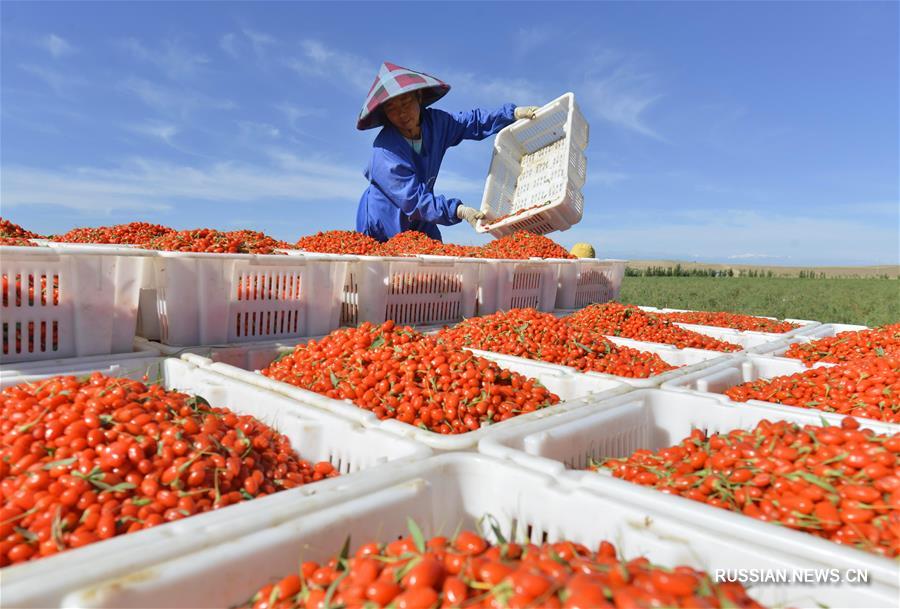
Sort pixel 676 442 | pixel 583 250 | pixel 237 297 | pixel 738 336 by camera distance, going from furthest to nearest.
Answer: pixel 583 250, pixel 738 336, pixel 237 297, pixel 676 442

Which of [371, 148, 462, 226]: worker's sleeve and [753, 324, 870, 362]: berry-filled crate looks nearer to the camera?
[753, 324, 870, 362]: berry-filled crate

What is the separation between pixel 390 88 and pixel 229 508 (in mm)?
5735

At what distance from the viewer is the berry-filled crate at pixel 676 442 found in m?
Result: 1.00

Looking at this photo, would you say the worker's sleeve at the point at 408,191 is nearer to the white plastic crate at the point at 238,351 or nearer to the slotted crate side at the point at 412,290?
the slotted crate side at the point at 412,290

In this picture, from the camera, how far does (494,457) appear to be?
1.45 m

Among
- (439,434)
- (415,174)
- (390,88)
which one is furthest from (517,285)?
(439,434)

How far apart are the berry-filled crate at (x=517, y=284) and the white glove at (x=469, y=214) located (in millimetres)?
1483

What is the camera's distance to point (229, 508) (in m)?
1.15

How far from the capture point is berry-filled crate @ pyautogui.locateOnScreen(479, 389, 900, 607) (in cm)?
100

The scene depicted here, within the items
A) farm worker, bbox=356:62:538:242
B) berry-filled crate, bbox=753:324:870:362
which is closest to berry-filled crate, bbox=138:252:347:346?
berry-filled crate, bbox=753:324:870:362

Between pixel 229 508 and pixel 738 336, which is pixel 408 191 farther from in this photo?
pixel 229 508

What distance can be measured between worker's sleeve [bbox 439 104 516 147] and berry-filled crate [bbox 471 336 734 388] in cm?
427

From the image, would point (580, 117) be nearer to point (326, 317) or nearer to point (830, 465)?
point (326, 317)

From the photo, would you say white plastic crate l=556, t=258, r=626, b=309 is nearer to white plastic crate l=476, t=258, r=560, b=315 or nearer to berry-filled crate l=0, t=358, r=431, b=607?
white plastic crate l=476, t=258, r=560, b=315
